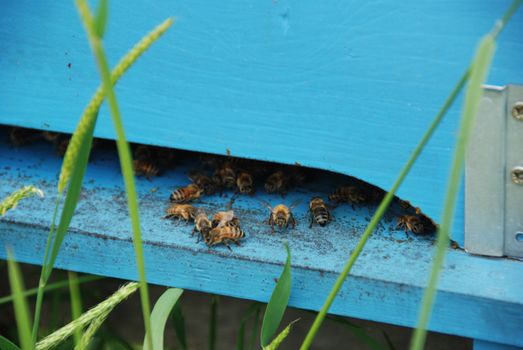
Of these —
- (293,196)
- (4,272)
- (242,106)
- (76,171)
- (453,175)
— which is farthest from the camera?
(4,272)

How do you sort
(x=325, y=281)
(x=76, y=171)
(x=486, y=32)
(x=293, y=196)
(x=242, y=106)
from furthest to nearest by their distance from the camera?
(x=293, y=196) → (x=242, y=106) → (x=325, y=281) → (x=486, y=32) → (x=76, y=171)

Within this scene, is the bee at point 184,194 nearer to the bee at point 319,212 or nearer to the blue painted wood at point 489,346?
the bee at point 319,212

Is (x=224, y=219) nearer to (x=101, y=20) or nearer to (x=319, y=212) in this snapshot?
(x=319, y=212)

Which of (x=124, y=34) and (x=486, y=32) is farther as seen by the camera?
(x=124, y=34)

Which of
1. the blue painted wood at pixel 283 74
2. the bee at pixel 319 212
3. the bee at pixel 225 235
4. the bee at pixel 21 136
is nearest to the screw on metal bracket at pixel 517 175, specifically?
the blue painted wood at pixel 283 74

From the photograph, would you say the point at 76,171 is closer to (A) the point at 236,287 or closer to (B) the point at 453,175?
(B) the point at 453,175

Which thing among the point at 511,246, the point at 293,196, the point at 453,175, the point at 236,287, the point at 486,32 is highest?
the point at 486,32

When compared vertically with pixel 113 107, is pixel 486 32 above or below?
above

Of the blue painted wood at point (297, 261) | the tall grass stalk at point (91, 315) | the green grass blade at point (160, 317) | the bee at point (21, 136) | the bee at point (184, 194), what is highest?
the bee at point (21, 136)

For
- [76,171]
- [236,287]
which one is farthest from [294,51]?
[76,171]
